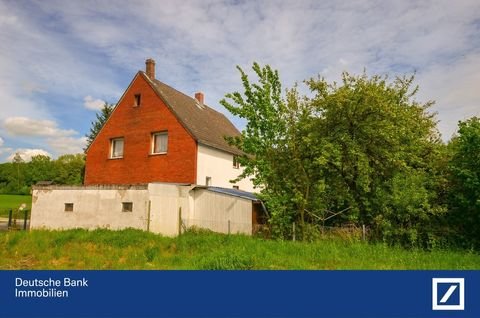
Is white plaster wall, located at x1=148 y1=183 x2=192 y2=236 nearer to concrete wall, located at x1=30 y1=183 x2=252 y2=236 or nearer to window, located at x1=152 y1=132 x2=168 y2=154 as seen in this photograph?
concrete wall, located at x1=30 y1=183 x2=252 y2=236

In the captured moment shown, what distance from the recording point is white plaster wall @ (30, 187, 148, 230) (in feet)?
58.5

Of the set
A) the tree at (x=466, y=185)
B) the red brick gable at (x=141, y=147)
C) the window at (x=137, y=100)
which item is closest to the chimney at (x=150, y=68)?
the red brick gable at (x=141, y=147)

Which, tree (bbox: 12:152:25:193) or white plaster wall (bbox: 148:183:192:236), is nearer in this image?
white plaster wall (bbox: 148:183:192:236)

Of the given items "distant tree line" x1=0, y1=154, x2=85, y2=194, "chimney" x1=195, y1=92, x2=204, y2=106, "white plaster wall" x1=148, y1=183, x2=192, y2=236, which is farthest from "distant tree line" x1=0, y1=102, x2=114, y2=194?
"white plaster wall" x1=148, y1=183, x2=192, y2=236

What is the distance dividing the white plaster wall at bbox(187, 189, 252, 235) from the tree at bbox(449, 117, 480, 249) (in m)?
9.02

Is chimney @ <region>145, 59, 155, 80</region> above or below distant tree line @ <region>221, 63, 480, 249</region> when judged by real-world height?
above

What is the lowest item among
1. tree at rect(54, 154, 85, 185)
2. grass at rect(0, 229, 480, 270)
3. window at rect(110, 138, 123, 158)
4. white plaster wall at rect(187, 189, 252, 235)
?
grass at rect(0, 229, 480, 270)

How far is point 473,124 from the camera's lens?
49.0ft

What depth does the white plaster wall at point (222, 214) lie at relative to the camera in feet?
63.8

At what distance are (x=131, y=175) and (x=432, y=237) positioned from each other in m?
17.0

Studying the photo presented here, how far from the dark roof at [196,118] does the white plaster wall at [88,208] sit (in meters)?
6.09

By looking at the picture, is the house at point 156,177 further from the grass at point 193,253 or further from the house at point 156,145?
the grass at point 193,253
